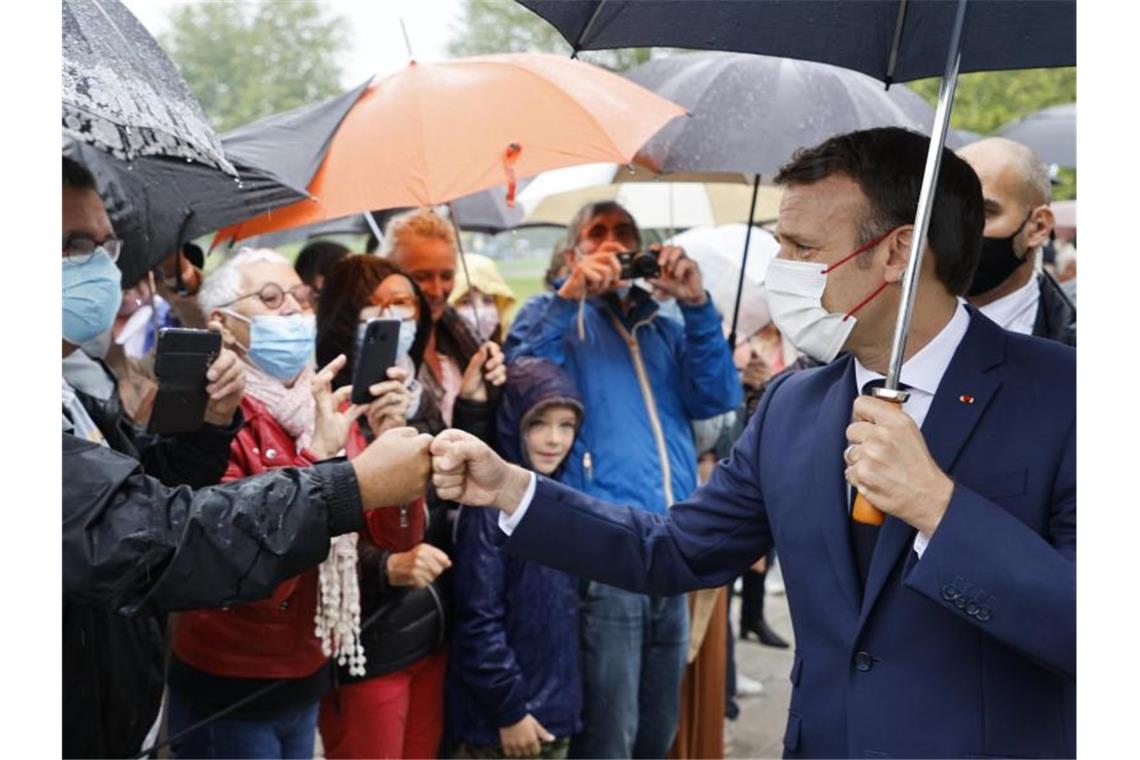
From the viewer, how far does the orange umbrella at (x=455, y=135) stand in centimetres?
352

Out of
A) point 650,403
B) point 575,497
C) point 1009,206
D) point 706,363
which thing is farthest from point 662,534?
point 1009,206

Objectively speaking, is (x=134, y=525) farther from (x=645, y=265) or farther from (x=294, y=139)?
(x=645, y=265)

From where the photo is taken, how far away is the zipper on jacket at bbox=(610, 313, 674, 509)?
3985 mm

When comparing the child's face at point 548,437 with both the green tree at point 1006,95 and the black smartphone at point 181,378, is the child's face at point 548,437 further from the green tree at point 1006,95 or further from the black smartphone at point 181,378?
the green tree at point 1006,95

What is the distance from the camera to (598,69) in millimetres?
4355

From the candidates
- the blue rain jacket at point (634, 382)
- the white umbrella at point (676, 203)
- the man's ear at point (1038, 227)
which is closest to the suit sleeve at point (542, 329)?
the blue rain jacket at point (634, 382)

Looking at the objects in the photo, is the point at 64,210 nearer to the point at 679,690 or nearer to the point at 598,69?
the point at 598,69

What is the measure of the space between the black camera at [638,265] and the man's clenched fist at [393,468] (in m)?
1.90

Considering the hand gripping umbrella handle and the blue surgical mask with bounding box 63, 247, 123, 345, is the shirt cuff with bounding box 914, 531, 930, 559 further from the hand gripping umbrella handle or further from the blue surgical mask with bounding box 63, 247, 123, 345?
the blue surgical mask with bounding box 63, 247, 123, 345

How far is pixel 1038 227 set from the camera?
12.2ft

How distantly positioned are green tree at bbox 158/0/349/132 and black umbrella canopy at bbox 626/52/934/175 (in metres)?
29.7

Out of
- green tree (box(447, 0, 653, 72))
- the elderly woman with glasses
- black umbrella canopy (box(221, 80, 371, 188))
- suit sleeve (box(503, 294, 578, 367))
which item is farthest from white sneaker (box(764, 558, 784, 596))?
green tree (box(447, 0, 653, 72))

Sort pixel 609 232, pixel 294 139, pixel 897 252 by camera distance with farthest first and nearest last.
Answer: pixel 609 232 < pixel 294 139 < pixel 897 252

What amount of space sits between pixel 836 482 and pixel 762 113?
2.26m
